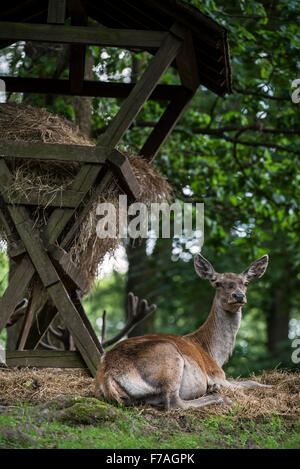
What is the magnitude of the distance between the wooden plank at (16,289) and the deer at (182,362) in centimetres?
106

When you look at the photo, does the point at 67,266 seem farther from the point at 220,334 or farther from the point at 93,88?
the point at 93,88

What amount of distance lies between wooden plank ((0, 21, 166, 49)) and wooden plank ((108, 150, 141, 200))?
1250 mm

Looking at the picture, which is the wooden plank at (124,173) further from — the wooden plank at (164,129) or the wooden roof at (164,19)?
the wooden roof at (164,19)

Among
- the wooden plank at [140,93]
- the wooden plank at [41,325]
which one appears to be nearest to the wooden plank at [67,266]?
the wooden plank at [140,93]

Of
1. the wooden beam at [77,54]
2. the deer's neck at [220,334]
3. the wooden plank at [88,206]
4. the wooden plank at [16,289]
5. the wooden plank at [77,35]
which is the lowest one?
the deer's neck at [220,334]

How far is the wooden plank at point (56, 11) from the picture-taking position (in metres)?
7.27

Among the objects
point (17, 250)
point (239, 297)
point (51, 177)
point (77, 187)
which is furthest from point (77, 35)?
point (239, 297)

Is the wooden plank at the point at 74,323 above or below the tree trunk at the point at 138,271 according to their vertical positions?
above

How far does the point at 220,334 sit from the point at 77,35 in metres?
3.77

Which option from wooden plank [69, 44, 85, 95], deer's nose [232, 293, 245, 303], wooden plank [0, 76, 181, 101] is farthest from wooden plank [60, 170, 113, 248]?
wooden plank [0, 76, 181, 101]

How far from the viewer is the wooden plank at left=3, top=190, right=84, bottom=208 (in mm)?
6965

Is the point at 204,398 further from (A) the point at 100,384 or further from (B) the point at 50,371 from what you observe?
(B) the point at 50,371
